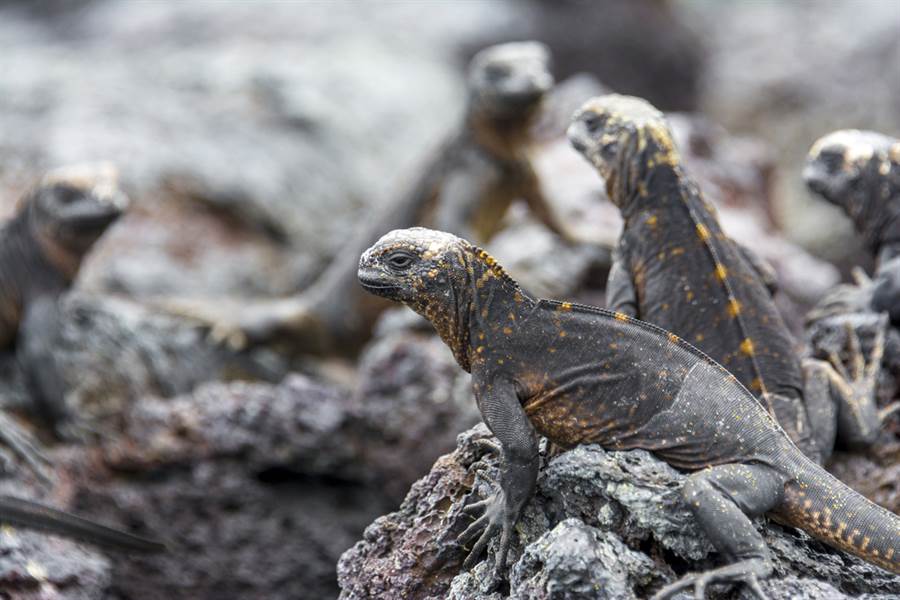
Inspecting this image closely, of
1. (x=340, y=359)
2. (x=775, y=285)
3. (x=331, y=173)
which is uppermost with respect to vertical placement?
(x=331, y=173)

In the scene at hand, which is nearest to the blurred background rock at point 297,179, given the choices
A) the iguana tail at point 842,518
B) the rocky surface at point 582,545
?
the rocky surface at point 582,545

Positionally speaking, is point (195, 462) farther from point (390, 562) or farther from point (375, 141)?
point (375, 141)

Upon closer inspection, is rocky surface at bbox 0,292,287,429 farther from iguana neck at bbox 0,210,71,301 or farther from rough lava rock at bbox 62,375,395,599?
rough lava rock at bbox 62,375,395,599

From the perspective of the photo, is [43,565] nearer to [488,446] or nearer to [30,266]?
[488,446]

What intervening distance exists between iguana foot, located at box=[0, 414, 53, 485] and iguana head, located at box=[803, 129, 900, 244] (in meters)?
4.32

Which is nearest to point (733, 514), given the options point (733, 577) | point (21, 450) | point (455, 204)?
point (733, 577)

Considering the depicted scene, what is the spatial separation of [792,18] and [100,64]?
982 cm

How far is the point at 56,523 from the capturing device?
468 centimetres

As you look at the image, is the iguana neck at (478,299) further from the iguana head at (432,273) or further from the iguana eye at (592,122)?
the iguana eye at (592,122)

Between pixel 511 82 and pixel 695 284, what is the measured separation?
302 centimetres

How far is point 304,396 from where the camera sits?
6648 mm

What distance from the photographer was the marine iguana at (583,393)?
334cm

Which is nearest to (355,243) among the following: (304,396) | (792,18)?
(304,396)

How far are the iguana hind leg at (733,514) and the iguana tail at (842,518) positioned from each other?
0.07 m
